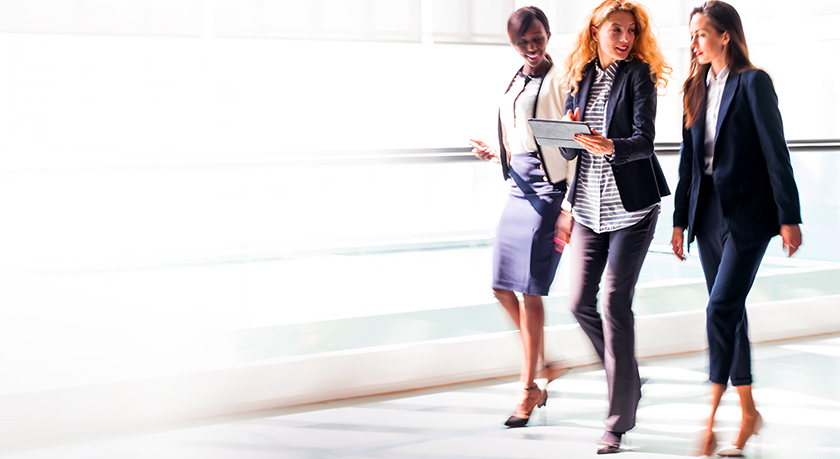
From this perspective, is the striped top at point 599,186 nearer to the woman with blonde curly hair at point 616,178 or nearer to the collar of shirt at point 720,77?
the woman with blonde curly hair at point 616,178

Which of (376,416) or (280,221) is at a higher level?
(280,221)

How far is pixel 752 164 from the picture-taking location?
2492mm

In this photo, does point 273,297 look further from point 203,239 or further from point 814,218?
point 814,218

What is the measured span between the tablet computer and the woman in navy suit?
1.44ft

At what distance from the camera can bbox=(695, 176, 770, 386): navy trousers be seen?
2508mm

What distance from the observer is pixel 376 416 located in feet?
10.2

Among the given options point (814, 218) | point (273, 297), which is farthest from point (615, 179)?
point (814, 218)

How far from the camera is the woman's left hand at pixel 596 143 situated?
2438 mm

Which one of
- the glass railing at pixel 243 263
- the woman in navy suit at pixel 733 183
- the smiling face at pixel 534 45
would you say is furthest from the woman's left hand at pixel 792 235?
the glass railing at pixel 243 263

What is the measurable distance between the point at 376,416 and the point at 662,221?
74.7 inches

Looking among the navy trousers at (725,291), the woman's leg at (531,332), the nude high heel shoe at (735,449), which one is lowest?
the nude high heel shoe at (735,449)

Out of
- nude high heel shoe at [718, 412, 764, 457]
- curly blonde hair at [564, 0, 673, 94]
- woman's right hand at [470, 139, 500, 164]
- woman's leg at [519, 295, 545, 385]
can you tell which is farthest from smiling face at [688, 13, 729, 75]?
nude high heel shoe at [718, 412, 764, 457]

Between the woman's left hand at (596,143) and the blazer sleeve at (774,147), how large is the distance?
44 centimetres

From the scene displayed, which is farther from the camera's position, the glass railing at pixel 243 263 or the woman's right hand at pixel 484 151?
the woman's right hand at pixel 484 151
